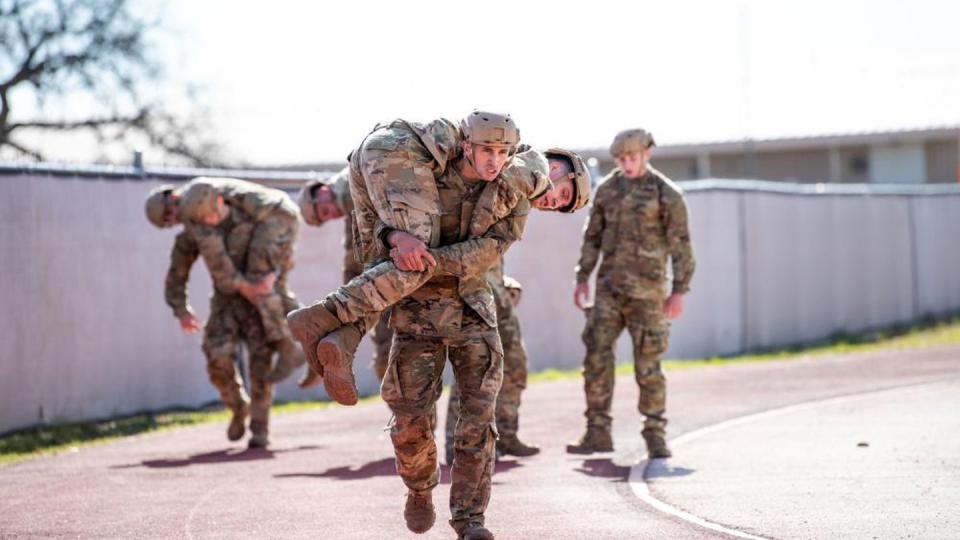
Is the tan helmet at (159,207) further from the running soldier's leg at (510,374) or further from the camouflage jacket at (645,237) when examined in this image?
the camouflage jacket at (645,237)

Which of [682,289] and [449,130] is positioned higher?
[449,130]

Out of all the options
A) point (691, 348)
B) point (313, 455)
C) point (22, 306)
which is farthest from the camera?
point (691, 348)

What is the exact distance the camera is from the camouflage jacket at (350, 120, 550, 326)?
8.16 m

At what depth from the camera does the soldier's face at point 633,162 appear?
479 inches

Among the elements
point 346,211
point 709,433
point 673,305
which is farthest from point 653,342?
point 346,211

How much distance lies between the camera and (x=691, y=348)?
23109mm

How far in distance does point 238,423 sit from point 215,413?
3.72 meters

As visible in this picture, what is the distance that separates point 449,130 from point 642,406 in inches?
174

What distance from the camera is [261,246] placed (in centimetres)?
1369

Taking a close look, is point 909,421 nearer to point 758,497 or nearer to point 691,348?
point 758,497

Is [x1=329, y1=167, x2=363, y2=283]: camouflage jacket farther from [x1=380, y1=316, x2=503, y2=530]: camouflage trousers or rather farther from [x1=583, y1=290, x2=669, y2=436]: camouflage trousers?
[x1=380, y1=316, x2=503, y2=530]: camouflage trousers

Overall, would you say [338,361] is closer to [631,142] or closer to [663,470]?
[663,470]

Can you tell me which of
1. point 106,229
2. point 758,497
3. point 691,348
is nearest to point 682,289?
point 758,497

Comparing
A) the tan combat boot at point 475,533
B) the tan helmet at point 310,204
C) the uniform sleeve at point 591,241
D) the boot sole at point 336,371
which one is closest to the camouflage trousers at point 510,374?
the uniform sleeve at point 591,241
